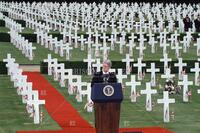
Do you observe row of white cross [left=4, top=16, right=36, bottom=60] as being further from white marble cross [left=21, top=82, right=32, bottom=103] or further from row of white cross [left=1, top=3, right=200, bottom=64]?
white marble cross [left=21, top=82, right=32, bottom=103]

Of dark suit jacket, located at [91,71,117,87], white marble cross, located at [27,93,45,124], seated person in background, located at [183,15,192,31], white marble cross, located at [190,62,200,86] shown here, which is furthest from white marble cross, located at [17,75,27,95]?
seated person in background, located at [183,15,192,31]

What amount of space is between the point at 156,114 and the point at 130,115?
836mm

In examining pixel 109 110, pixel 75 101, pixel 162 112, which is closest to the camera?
pixel 109 110

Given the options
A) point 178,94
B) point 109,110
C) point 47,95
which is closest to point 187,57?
point 178,94

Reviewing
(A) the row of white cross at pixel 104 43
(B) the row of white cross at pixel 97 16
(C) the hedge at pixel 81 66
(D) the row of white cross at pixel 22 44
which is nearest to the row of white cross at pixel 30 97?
(C) the hedge at pixel 81 66

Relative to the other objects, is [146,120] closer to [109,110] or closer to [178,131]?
[178,131]

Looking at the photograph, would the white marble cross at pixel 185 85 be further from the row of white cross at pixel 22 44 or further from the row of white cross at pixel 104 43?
the row of white cross at pixel 22 44

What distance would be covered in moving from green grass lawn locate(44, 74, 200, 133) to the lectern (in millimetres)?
3598

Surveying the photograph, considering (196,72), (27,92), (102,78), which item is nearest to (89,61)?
(196,72)

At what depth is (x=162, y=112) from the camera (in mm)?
20000

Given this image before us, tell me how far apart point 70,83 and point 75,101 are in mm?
1069

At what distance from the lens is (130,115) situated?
19.6 m

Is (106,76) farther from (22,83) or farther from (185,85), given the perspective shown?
(185,85)

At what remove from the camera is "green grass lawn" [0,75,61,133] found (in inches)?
692
